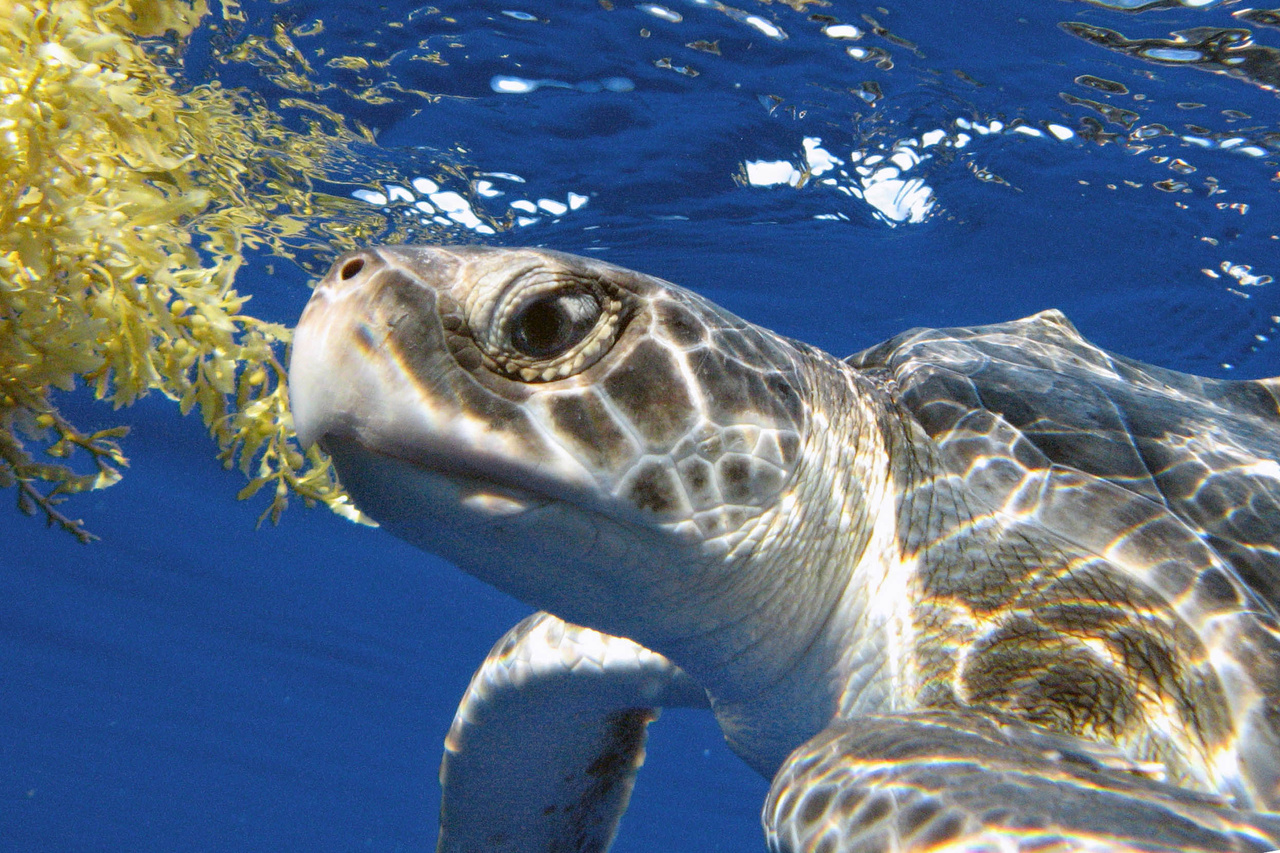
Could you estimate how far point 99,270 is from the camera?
1.83 meters

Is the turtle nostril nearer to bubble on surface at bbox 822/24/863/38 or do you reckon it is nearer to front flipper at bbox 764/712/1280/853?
front flipper at bbox 764/712/1280/853

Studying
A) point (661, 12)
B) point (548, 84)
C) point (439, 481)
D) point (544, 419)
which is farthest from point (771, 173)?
point (439, 481)

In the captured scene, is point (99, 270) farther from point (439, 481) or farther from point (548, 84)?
point (548, 84)

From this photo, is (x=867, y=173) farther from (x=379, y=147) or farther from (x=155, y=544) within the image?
(x=155, y=544)

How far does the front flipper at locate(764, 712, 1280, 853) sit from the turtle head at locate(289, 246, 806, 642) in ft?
1.74

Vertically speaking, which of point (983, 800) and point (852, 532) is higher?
point (983, 800)

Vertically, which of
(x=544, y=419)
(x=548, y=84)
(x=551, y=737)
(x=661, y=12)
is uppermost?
(x=661, y=12)

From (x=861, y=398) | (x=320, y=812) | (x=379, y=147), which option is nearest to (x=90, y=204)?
(x=861, y=398)

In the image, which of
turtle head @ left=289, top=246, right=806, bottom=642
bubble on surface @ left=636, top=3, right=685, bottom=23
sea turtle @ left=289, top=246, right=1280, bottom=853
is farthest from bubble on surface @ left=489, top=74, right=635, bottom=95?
turtle head @ left=289, top=246, right=806, bottom=642

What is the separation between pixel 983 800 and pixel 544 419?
96cm

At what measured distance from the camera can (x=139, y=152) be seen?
1895mm

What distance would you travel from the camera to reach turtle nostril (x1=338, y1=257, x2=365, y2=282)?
1502mm

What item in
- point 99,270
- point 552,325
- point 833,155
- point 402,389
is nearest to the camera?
point 402,389

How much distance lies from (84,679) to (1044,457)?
33.3 m
